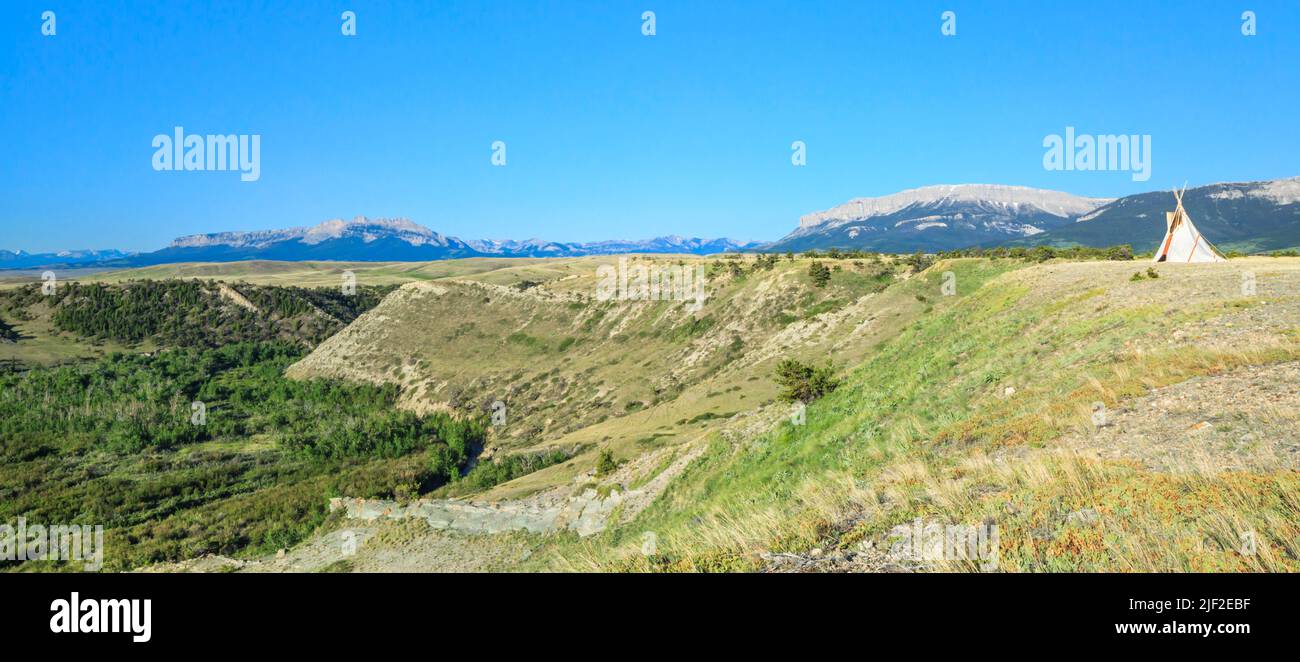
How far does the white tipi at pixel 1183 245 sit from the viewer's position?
45.7 metres

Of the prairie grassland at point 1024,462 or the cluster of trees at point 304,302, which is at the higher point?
the cluster of trees at point 304,302

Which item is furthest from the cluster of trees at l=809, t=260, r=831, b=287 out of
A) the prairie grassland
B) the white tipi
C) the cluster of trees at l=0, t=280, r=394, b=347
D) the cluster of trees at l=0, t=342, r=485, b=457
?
the cluster of trees at l=0, t=280, r=394, b=347

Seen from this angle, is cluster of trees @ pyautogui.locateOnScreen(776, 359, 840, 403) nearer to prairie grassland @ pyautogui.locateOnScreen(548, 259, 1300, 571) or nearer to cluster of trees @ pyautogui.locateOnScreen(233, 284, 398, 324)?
prairie grassland @ pyautogui.locateOnScreen(548, 259, 1300, 571)

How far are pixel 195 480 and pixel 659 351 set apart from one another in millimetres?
47081

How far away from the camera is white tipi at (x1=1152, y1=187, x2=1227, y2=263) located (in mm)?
45688

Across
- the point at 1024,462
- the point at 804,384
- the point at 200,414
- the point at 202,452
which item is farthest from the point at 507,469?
the point at 200,414

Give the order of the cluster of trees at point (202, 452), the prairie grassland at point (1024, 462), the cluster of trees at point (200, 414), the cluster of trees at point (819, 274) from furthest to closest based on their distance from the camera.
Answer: the cluster of trees at point (819, 274) < the cluster of trees at point (200, 414) < the cluster of trees at point (202, 452) < the prairie grassland at point (1024, 462)

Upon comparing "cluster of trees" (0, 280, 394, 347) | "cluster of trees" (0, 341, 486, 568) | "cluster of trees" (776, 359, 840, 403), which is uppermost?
"cluster of trees" (0, 280, 394, 347)

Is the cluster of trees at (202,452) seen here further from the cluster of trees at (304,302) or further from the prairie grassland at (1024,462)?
the cluster of trees at (304,302)

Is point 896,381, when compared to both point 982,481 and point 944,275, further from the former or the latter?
point 944,275

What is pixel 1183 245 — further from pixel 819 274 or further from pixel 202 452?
pixel 202 452

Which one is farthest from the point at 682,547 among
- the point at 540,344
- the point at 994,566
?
the point at 540,344

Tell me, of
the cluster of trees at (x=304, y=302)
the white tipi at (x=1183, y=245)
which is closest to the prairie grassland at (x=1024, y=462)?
the white tipi at (x=1183, y=245)

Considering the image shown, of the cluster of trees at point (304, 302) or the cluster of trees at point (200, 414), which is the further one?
the cluster of trees at point (304, 302)
